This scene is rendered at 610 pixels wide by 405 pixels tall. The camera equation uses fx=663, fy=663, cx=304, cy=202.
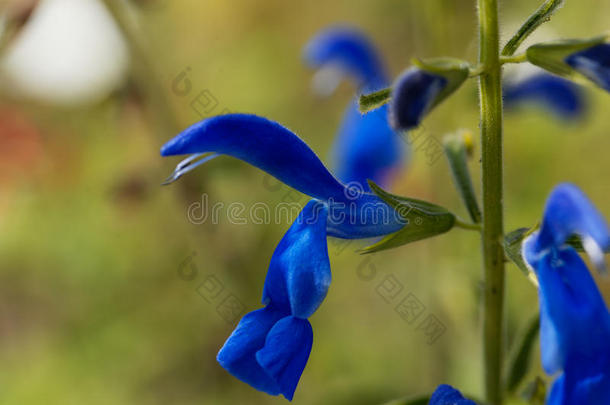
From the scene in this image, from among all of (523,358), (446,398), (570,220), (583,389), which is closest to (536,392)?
(523,358)

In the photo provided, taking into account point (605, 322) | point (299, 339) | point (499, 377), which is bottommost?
point (499, 377)

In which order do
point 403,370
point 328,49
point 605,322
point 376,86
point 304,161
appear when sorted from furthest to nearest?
point 403,370, point 376,86, point 328,49, point 304,161, point 605,322

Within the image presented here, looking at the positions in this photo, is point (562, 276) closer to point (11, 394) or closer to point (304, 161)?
point (304, 161)

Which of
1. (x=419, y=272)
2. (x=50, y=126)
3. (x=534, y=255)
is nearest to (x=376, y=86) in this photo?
(x=419, y=272)

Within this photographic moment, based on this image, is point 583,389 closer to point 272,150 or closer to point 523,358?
point 523,358

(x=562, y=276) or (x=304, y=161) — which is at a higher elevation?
(x=304, y=161)

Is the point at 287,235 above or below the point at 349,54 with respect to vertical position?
below

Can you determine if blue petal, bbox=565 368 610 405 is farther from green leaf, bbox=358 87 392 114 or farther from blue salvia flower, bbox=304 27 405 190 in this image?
blue salvia flower, bbox=304 27 405 190

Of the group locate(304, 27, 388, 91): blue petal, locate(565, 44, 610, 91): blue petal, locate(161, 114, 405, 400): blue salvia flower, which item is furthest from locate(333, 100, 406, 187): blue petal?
locate(565, 44, 610, 91): blue petal
